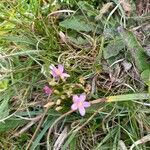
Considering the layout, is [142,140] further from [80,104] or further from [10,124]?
[10,124]

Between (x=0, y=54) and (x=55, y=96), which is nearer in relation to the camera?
(x=55, y=96)

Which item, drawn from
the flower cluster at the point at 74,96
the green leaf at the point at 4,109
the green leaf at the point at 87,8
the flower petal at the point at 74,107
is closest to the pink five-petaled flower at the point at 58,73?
the flower cluster at the point at 74,96

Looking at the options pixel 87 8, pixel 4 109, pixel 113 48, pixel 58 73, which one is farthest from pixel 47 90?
pixel 87 8

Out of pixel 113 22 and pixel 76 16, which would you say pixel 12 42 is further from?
pixel 113 22

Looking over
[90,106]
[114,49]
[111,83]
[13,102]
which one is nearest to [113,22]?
[114,49]

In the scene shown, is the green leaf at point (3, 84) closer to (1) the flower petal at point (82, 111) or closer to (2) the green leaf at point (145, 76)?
(1) the flower petal at point (82, 111)

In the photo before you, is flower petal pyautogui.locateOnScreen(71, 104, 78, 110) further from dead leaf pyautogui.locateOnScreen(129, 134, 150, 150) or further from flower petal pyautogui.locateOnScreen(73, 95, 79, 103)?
dead leaf pyautogui.locateOnScreen(129, 134, 150, 150)

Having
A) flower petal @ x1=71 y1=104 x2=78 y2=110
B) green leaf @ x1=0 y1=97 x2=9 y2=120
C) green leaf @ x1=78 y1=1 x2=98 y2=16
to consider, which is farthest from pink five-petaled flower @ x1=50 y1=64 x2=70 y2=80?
green leaf @ x1=78 y1=1 x2=98 y2=16
